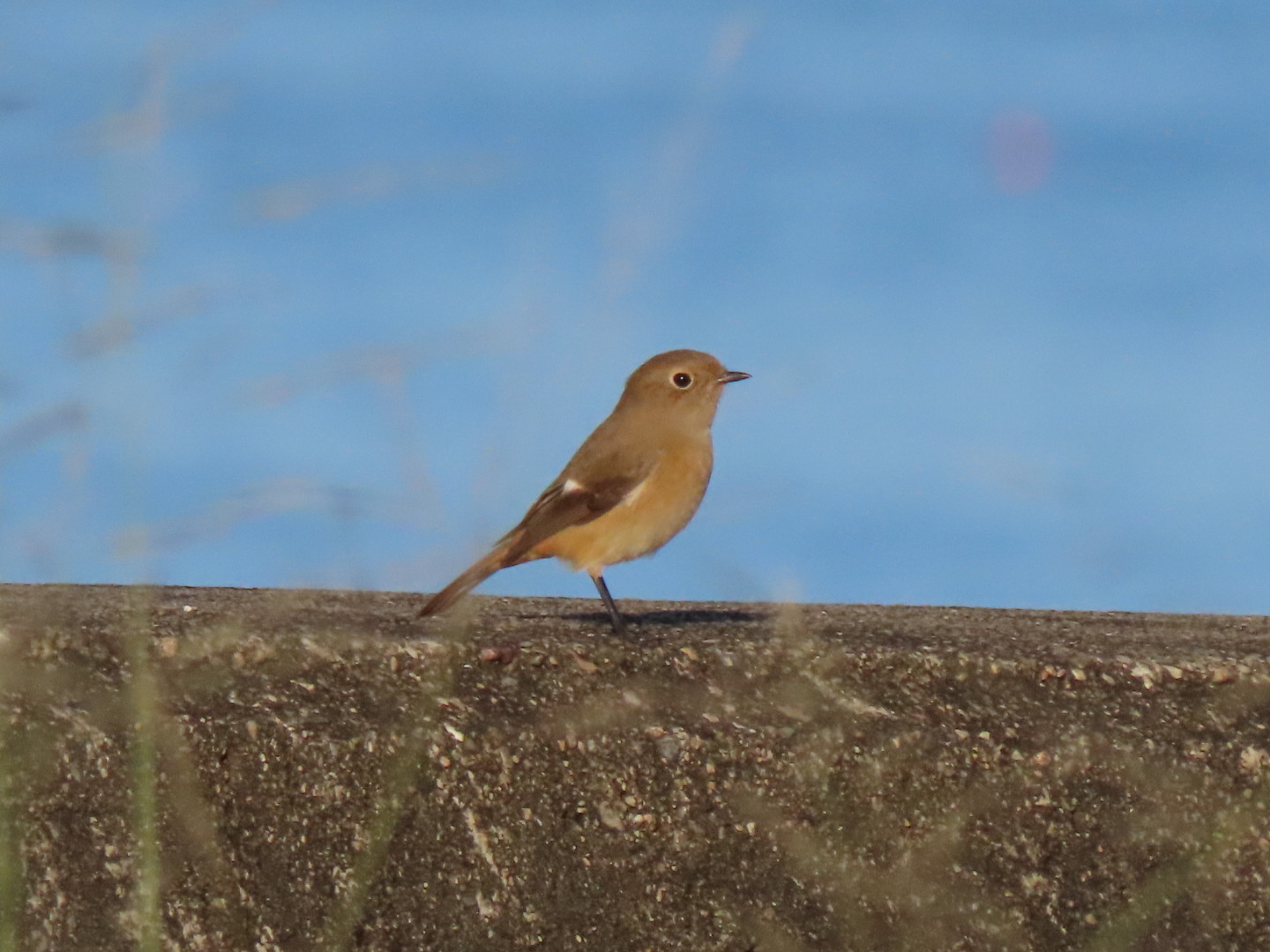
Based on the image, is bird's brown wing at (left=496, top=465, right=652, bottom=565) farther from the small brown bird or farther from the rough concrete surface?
the rough concrete surface

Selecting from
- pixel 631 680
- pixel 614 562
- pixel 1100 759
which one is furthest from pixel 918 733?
pixel 614 562

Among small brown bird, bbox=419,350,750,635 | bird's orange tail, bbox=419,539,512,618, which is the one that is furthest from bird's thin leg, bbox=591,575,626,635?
bird's orange tail, bbox=419,539,512,618

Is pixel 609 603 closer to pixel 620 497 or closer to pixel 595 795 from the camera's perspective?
pixel 620 497

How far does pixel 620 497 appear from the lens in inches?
203

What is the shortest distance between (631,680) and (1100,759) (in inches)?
47.6

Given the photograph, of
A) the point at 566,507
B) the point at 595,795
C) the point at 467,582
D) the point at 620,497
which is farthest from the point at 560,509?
the point at 595,795

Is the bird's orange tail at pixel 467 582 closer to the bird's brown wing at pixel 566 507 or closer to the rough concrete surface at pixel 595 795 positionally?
the bird's brown wing at pixel 566 507

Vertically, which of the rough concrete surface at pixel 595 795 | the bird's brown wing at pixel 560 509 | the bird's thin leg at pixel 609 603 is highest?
the bird's brown wing at pixel 560 509

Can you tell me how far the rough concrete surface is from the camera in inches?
147

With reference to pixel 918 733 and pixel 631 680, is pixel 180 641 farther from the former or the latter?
pixel 918 733

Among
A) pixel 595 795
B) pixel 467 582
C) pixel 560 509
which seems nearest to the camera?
pixel 595 795

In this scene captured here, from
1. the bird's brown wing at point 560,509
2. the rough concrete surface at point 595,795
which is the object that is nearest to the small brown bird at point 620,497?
the bird's brown wing at point 560,509

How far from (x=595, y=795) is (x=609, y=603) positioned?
130 centimetres

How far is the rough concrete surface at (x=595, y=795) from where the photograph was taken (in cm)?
372
